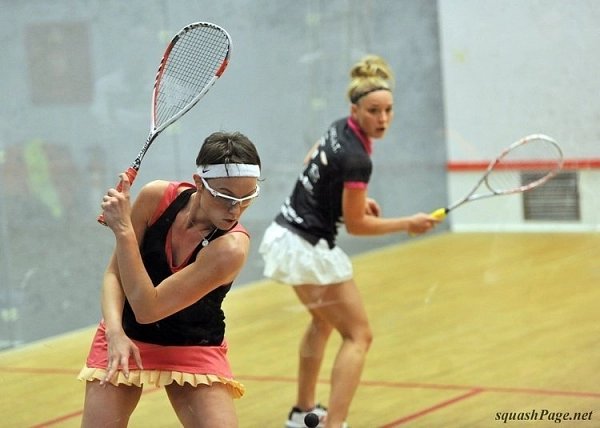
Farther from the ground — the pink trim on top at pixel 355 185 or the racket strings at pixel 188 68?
the racket strings at pixel 188 68

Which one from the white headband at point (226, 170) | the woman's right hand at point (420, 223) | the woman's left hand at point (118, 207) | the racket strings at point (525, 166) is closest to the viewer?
the woman's left hand at point (118, 207)

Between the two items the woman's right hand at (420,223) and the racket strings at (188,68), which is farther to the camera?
the woman's right hand at (420,223)

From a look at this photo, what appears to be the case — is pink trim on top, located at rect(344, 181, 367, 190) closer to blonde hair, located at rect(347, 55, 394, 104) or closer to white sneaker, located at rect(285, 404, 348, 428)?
blonde hair, located at rect(347, 55, 394, 104)

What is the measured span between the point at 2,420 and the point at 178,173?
2.85 feet

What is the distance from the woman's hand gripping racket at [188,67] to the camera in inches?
100

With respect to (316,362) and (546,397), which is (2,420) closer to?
(316,362)

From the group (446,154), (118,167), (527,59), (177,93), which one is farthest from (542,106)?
(177,93)

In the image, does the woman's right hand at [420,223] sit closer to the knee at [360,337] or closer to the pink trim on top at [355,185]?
the pink trim on top at [355,185]

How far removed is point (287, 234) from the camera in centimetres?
340

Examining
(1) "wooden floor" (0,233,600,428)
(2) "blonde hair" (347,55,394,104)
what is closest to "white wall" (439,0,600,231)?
(1) "wooden floor" (0,233,600,428)

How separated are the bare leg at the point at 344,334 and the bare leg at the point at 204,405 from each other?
0.83m

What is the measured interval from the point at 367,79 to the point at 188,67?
0.89 meters

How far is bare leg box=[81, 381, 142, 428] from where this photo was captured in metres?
2.33

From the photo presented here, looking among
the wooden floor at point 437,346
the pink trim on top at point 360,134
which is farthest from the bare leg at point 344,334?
the pink trim on top at point 360,134
